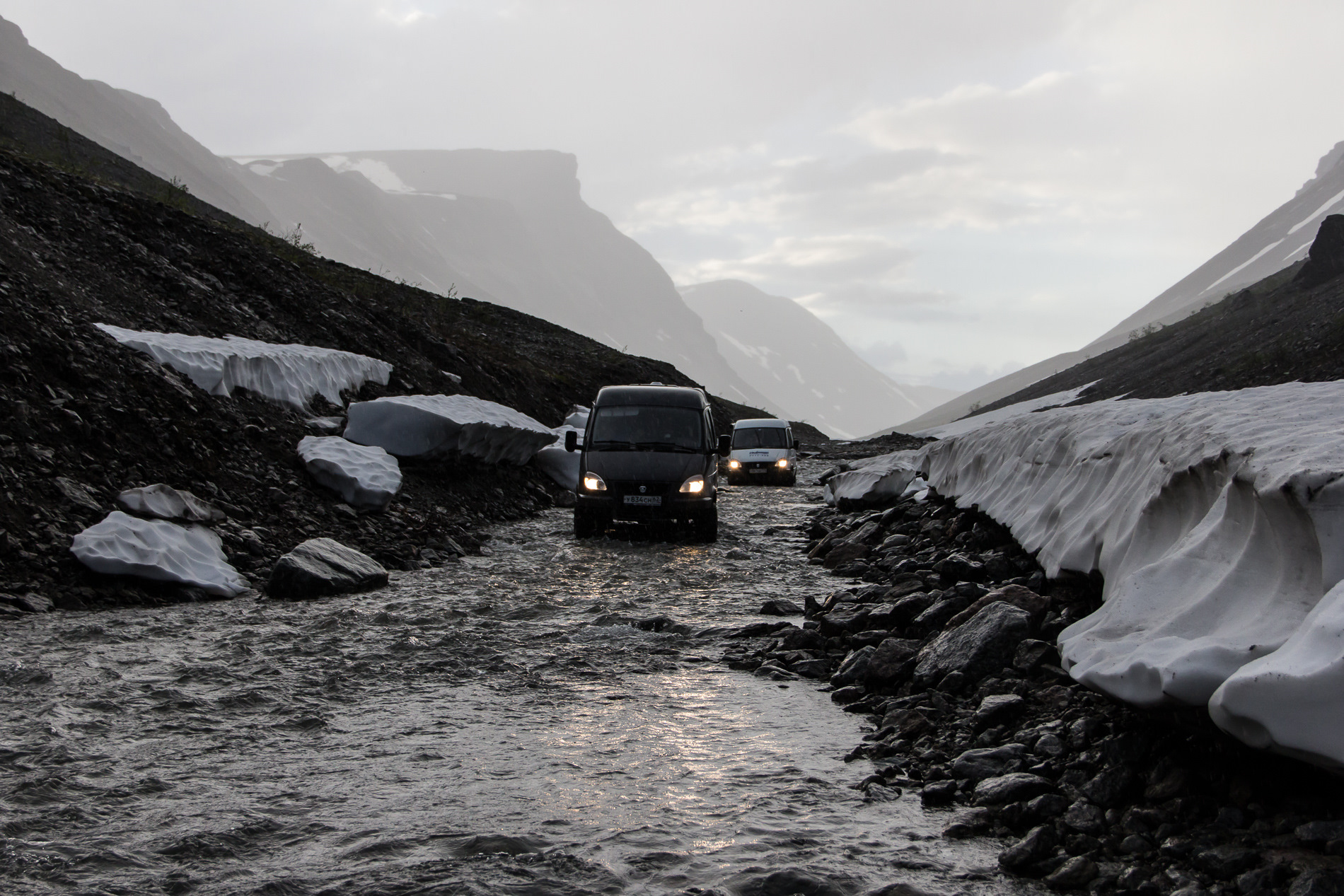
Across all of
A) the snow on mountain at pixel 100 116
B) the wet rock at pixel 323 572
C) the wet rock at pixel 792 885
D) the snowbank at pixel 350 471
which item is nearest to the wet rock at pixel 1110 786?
the wet rock at pixel 792 885

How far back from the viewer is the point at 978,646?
529 centimetres

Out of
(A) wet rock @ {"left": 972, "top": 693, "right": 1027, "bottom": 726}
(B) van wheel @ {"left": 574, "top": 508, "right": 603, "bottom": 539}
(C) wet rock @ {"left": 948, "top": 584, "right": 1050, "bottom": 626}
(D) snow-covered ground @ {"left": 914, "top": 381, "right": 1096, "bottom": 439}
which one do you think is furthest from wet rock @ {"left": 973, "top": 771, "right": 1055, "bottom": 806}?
(D) snow-covered ground @ {"left": 914, "top": 381, "right": 1096, "bottom": 439}

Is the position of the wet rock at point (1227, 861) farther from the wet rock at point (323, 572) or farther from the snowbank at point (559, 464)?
the snowbank at point (559, 464)

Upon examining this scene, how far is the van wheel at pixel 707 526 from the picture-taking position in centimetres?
1240

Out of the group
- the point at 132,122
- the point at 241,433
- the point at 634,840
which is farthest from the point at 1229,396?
the point at 132,122

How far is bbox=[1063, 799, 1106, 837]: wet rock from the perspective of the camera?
3375 mm

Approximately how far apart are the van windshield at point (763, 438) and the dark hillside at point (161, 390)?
5.58 m

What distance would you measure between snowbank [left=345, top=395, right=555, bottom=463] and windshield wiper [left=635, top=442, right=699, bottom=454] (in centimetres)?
309

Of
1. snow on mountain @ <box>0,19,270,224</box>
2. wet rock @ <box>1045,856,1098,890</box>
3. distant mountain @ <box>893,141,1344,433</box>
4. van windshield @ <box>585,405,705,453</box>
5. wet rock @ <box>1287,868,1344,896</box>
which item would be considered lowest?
wet rock @ <box>1045,856,1098,890</box>

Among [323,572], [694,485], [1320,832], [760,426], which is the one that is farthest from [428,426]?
[760,426]

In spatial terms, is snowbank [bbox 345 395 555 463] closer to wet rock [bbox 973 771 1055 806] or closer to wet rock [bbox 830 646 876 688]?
wet rock [bbox 830 646 876 688]

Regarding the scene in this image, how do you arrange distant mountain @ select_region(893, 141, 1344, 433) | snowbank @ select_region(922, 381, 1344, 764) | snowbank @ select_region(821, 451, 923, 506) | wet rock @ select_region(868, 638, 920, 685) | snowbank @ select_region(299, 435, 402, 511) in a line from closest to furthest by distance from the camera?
snowbank @ select_region(922, 381, 1344, 764) < wet rock @ select_region(868, 638, 920, 685) < snowbank @ select_region(299, 435, 402, 511) < snowbank @ select_region(821, 451, 923, 506) < distant mountain @ select_region(893, 141, 1344, 433)

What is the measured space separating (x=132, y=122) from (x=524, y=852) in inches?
7352

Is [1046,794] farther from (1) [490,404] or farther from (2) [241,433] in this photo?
(1) [490,404]
